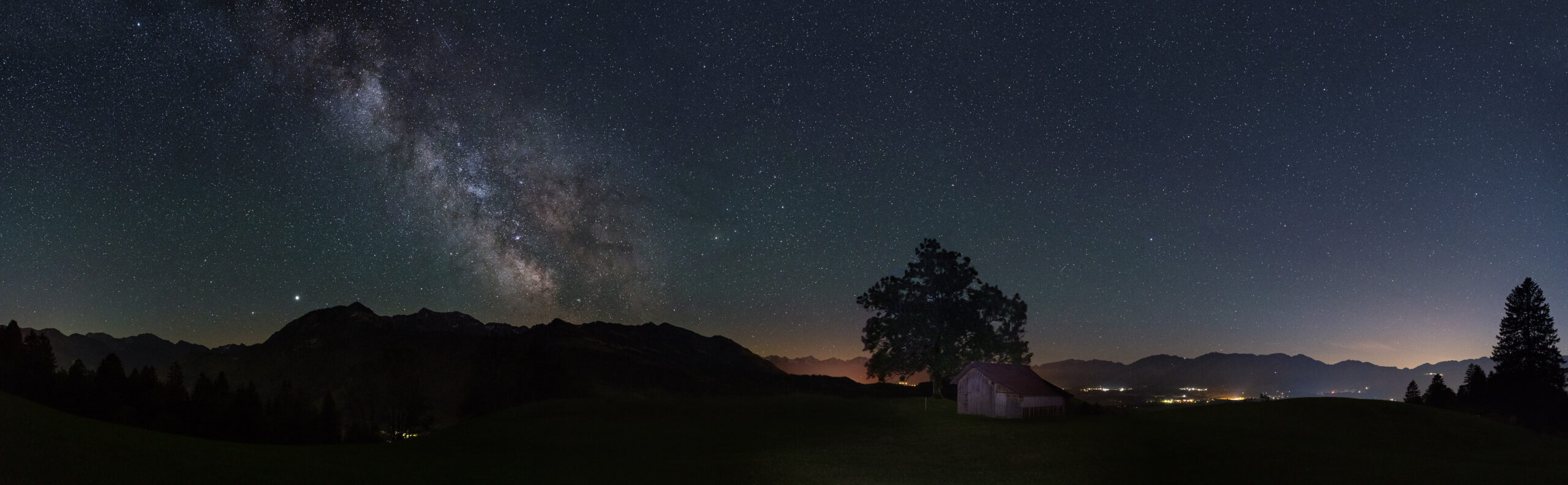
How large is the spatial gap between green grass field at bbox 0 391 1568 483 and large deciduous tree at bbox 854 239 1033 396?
1279cm

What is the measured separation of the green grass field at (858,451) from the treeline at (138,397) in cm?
3509

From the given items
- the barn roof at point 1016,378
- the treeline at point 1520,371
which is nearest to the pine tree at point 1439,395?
the treeline at point 1520,371

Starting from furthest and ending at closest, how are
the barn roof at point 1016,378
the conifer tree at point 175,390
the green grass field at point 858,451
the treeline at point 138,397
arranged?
the conifer tree at point 175,390
the treeline at point 138,397
the barn roof at point 1016,378
the green grass field at point 858,451

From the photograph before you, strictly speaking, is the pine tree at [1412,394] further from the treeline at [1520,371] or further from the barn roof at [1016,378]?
the barn roof at [1016,378]

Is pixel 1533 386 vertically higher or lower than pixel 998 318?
lower

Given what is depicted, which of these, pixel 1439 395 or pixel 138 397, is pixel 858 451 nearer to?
pixel 138 397

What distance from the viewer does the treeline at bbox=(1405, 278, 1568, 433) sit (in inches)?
2859

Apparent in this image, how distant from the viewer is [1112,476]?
3014 cm

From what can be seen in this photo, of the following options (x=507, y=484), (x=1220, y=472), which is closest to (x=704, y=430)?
(x=507, y=484)

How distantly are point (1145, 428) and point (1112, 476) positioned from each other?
58.4 ft

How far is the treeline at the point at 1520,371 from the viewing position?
7262 centimetres

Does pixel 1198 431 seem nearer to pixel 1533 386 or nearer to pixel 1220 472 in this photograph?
pixel 1220 472

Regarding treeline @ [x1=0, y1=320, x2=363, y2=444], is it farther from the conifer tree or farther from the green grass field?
the green grass field

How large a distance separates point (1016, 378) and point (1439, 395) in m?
58.7
